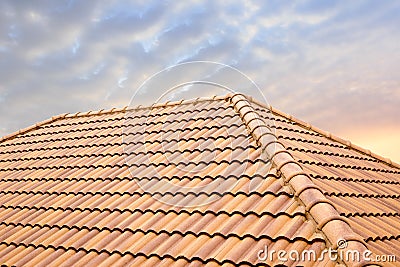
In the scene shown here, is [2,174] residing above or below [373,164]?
above

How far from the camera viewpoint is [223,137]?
8.45 meters

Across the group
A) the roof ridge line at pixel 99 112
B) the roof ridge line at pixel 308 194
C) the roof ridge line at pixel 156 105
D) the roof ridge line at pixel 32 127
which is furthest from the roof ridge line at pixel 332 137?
the roof ridge line at pixel 32 127

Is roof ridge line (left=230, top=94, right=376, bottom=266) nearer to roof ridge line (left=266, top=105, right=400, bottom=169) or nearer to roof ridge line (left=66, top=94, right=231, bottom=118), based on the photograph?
roof ridge line (left=66, top=94, right=231, bottom=118)

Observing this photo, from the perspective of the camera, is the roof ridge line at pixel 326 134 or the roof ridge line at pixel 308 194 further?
the roof ridge line at pixel 326 134

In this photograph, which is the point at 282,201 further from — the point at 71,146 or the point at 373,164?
the point at 71,146

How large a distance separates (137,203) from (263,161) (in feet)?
6.73

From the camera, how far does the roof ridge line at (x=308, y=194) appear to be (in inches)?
206

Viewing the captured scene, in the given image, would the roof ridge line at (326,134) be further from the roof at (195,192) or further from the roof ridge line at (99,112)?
the roof ridge line at (99,112)

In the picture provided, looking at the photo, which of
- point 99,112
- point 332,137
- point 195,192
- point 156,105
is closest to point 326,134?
point 332,137

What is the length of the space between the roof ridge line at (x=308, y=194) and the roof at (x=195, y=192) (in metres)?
0.02

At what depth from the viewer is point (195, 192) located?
276 inches

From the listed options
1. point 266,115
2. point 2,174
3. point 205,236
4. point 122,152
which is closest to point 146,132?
point 122,152

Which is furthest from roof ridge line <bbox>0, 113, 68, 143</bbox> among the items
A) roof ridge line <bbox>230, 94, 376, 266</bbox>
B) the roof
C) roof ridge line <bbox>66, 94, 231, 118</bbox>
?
roof ridge line <bbox>230, 94, 376, 266</bbox>

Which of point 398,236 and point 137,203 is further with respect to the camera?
point 137,203
